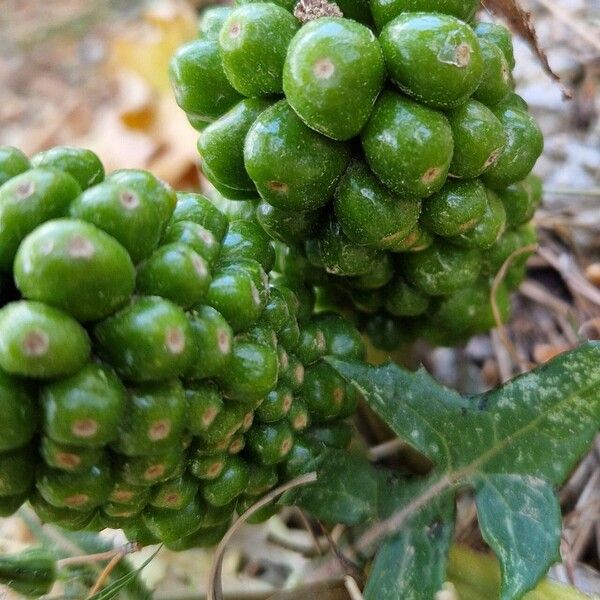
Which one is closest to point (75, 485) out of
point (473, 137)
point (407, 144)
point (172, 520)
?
point (172, 520)

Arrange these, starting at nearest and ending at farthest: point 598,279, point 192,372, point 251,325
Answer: point 192,372
point 251,325
point 598,279

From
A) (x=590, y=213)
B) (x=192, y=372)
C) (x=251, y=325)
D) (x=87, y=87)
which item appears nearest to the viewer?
(x=192, y=372)

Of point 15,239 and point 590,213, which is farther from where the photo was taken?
point 590,213

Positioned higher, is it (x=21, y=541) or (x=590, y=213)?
(x=590, y=213)

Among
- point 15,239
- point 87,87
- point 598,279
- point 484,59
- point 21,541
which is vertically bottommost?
point 87,87

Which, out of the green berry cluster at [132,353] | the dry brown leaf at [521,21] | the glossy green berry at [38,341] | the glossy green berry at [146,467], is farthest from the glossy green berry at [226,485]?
the dry brown leaf at [521,21]

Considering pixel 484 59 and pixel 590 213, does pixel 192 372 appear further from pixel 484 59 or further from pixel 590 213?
pixel 590 213

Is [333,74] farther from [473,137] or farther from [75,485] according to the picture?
[75,485]

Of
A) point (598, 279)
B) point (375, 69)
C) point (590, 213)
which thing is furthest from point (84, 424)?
point (590, 213)
